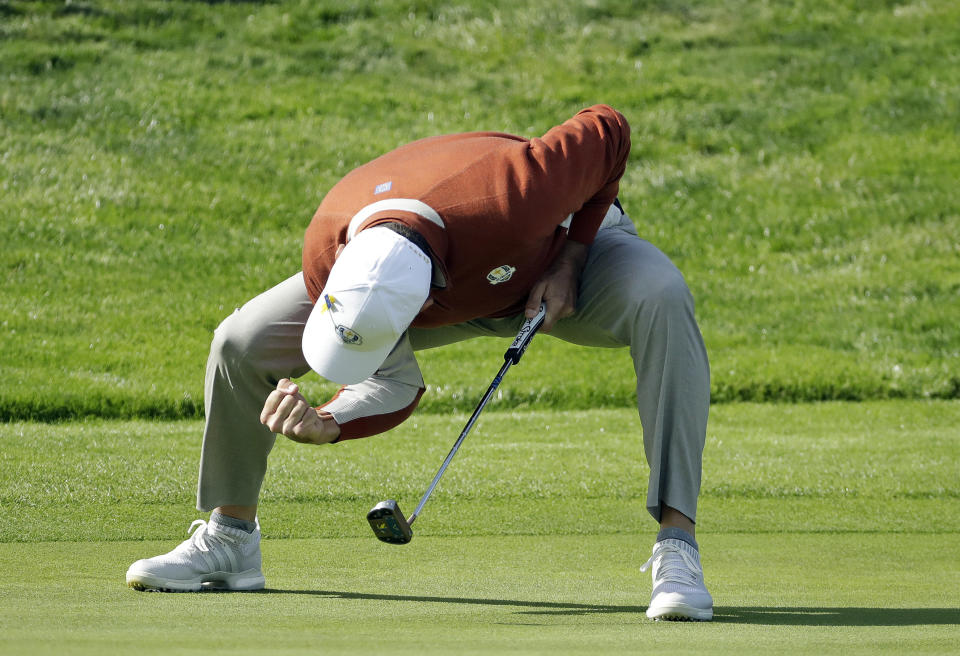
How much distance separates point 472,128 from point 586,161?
1162 centimetres

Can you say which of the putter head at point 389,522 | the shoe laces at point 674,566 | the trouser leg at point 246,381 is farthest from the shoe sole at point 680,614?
the trouser leg at point 246,381

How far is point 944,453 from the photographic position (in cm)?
710

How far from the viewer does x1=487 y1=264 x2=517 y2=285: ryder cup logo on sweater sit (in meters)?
3.47

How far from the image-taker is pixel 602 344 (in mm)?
3908

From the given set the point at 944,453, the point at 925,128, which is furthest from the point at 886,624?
the point at 925,128

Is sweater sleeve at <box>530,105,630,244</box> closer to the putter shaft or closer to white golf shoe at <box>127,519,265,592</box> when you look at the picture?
the putter shaft

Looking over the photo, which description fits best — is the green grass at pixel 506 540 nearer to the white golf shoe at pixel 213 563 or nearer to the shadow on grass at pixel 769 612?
the shadow on grass at pixel 769 612

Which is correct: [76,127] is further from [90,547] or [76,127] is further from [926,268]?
[90,547]

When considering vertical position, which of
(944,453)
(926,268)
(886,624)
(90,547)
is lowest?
(926,268)

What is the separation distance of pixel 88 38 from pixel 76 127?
2.71 m

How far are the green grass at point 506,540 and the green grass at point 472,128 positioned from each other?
1.82 meters

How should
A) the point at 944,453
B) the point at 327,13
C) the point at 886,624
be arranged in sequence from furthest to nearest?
the point at 327,13, the point at 944,453, the point at 886,624

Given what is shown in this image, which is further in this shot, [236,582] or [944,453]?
[944,453]

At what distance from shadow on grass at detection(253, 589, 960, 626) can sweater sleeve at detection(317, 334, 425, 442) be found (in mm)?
453
